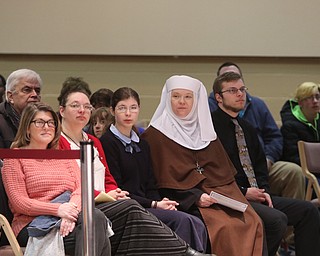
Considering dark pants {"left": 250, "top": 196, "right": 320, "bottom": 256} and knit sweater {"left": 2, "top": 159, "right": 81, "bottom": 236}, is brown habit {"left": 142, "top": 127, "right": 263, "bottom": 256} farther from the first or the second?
knit sweater {"left": 2, "top": 159, "right": 81, "bottom": 236}

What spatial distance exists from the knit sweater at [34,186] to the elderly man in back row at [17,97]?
752 millimetres

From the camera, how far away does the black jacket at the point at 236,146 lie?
6348 mm

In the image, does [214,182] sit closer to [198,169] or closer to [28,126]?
[198,169]

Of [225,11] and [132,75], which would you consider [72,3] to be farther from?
[225,11]

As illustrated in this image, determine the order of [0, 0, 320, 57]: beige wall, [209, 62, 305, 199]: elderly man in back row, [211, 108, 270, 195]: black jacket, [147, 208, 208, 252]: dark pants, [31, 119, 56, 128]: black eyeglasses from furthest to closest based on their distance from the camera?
[0, 0, 320, 57]: beige wall → [209, 62, 305, 199]: elderly man in back row → [211, 108, 270, 195]: black jacket → [147, 208, 208, 252]: dark pants → [31, 119, 56, 128]: black eyeglasses

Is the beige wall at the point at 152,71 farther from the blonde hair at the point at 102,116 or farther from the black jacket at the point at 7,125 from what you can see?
the black jacket at the point at 7,125

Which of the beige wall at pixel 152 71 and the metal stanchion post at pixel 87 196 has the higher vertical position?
the beige wall at pixel 152 71

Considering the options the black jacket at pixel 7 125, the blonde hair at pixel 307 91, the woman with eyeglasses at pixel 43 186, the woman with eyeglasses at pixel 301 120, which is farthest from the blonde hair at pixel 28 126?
the blonde hair at pixel 307 91

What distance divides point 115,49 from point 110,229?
12.5ft

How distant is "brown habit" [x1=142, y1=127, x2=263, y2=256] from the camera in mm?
5605

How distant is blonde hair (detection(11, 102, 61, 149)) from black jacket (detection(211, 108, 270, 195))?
157 centimetres

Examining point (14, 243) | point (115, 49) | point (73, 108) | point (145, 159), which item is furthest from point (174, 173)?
point (115, 49)

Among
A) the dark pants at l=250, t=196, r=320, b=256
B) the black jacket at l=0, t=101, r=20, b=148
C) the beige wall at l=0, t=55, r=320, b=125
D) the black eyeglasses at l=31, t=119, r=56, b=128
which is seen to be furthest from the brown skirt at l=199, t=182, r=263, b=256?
the beige wall at l=0, t=55, r=320, b=125

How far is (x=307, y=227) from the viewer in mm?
6215
